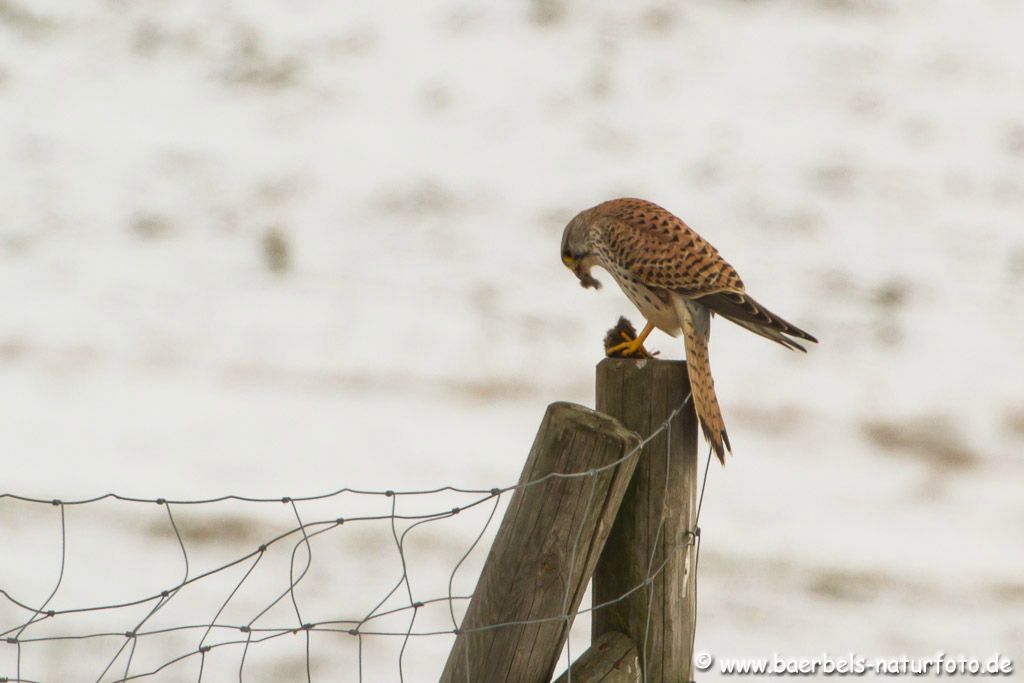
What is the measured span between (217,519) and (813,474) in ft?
12.3

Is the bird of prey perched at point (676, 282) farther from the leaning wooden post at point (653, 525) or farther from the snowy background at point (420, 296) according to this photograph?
the snowy background at point (420, 296)

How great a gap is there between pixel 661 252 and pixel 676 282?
0.49 feet

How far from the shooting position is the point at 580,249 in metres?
3.52

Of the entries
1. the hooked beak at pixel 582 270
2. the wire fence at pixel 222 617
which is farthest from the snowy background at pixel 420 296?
the hooked beak at pixel 582 270

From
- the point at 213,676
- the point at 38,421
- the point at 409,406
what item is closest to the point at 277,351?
the point at 409,406

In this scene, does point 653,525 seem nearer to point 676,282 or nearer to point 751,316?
point 751,316

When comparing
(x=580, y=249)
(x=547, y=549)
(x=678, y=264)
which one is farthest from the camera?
(x=580, y=249)

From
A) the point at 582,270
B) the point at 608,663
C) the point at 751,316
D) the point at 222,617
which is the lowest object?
the point at 222,617

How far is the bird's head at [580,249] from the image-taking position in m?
3.46

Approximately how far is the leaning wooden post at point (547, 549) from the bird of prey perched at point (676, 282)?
0.85 feet

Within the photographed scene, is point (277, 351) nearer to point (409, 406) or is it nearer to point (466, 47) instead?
point (409, 406)

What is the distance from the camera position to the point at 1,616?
6.34m

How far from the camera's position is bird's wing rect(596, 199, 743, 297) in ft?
9.21

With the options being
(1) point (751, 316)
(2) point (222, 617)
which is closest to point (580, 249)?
(1) point (751, 316)
